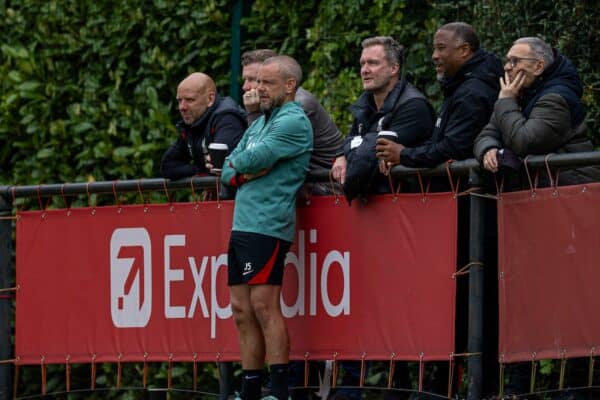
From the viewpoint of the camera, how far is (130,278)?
9.20 metres

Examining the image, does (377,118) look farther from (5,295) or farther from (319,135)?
(5,295)

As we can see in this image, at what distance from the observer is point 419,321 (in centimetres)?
790

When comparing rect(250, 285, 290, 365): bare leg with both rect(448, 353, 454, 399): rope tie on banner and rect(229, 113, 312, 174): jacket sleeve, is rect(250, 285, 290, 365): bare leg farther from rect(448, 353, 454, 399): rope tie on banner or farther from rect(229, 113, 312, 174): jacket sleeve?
rect(448, 353, 454, 399): rope tie on banner

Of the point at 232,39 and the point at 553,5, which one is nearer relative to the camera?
the point at 553,5

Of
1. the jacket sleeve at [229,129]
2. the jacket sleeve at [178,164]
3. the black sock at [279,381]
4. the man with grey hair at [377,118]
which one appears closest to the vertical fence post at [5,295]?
the jacket sleeve at [178,164]

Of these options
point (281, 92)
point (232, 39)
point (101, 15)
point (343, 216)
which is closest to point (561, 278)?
point (343, 216)

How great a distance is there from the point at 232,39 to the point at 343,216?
4119 millimetres

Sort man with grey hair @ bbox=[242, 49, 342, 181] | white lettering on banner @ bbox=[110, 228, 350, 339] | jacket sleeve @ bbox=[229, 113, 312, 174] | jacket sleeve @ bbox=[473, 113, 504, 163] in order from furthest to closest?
1. man with grey hair @ bbox=[242, 49, 342, 181]
2. white lettering on banner @ bbox=[110, 228, 350, 339]
3. jacket sleeve @ bbox=[229, 113, 312, 174]
4. jacket sleeve @ bbox=[473, 113, 504, 163]

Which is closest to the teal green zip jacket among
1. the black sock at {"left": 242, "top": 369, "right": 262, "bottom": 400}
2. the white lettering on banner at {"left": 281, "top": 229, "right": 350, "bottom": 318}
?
the white lettering on banner at {"left": 281, "top": 229, "right": 350, "bottom": 318}

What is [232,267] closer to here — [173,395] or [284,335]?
[284,335]

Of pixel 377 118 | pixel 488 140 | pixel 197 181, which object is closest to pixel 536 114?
pixel 488 140

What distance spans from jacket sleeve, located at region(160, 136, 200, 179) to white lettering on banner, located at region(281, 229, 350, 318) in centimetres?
97

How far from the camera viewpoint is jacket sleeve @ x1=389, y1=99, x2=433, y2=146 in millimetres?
8141

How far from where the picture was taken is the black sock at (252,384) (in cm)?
822
